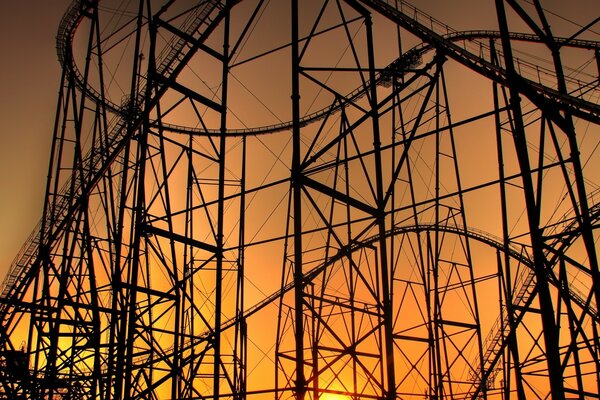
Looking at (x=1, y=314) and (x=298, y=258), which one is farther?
(x=1, y=314)

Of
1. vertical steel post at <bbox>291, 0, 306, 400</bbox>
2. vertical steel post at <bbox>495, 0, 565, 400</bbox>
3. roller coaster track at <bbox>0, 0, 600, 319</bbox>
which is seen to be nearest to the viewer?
vertical steel post at <bbox>495, 0, 565, 400</bbox>

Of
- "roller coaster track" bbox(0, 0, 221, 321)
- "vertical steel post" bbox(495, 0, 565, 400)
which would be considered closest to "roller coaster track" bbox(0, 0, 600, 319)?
"roller coaster track" bbox(0, 0, 221, 321)

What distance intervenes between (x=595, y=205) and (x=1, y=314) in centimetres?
1619

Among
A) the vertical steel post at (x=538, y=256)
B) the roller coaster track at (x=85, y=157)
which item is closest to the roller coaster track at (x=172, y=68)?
the roller coaster track at (x=85, y=157)

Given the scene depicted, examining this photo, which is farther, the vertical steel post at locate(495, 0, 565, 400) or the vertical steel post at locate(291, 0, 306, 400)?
the vertical steel post at locate(291, 0, 306, 400)

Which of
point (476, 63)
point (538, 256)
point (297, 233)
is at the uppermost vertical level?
point (476, 63)

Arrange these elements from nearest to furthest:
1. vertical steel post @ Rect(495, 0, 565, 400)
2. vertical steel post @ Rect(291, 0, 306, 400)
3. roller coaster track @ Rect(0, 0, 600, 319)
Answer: vertical steel post @ Rect(495, 0, 565, 400), vertical steel post @ Rect(291, 0, 306, 400), roller coaster track @ Rect(0, 0, 600, 319)

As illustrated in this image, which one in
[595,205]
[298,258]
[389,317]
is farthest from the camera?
[595,205]

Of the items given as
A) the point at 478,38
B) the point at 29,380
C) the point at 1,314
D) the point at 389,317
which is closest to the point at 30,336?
the point at 29,380

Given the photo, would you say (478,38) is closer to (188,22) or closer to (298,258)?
(188,22)

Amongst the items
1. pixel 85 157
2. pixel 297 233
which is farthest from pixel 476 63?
pixel 85 157

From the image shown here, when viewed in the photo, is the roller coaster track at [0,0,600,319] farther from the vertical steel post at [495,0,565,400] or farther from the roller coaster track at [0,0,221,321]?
the vertical steel post at [495,0,565,400]

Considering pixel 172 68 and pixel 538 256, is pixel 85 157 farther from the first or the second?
pixel 538 256

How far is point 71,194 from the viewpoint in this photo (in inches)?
655
